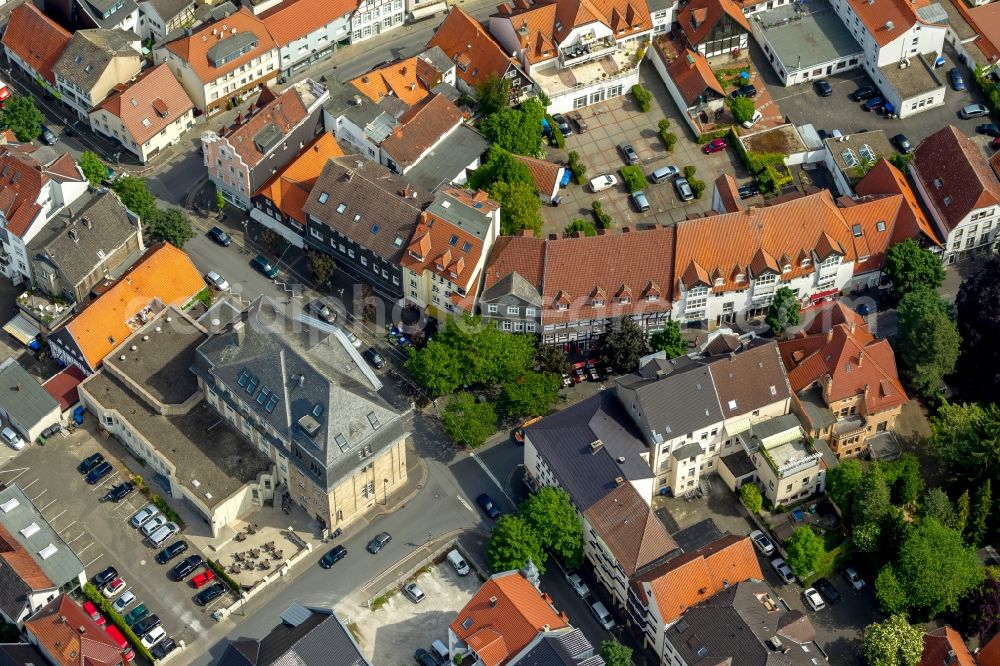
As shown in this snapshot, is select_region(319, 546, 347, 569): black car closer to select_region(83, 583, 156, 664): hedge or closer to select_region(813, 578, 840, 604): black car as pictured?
select_region(83, 583, 156, 664): hedge

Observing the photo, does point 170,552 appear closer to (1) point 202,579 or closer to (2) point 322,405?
(1) point 202,579

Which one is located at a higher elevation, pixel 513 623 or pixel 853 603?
pixel 513 623

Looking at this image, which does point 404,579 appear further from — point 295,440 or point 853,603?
point 853,603

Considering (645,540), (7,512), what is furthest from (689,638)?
(7,512)

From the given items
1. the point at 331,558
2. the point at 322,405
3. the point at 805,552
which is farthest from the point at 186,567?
the point at 805,552

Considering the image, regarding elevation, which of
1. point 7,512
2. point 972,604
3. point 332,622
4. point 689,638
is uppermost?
point 7,512

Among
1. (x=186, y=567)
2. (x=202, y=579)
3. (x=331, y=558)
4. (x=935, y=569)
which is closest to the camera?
(x=935, y=569)
